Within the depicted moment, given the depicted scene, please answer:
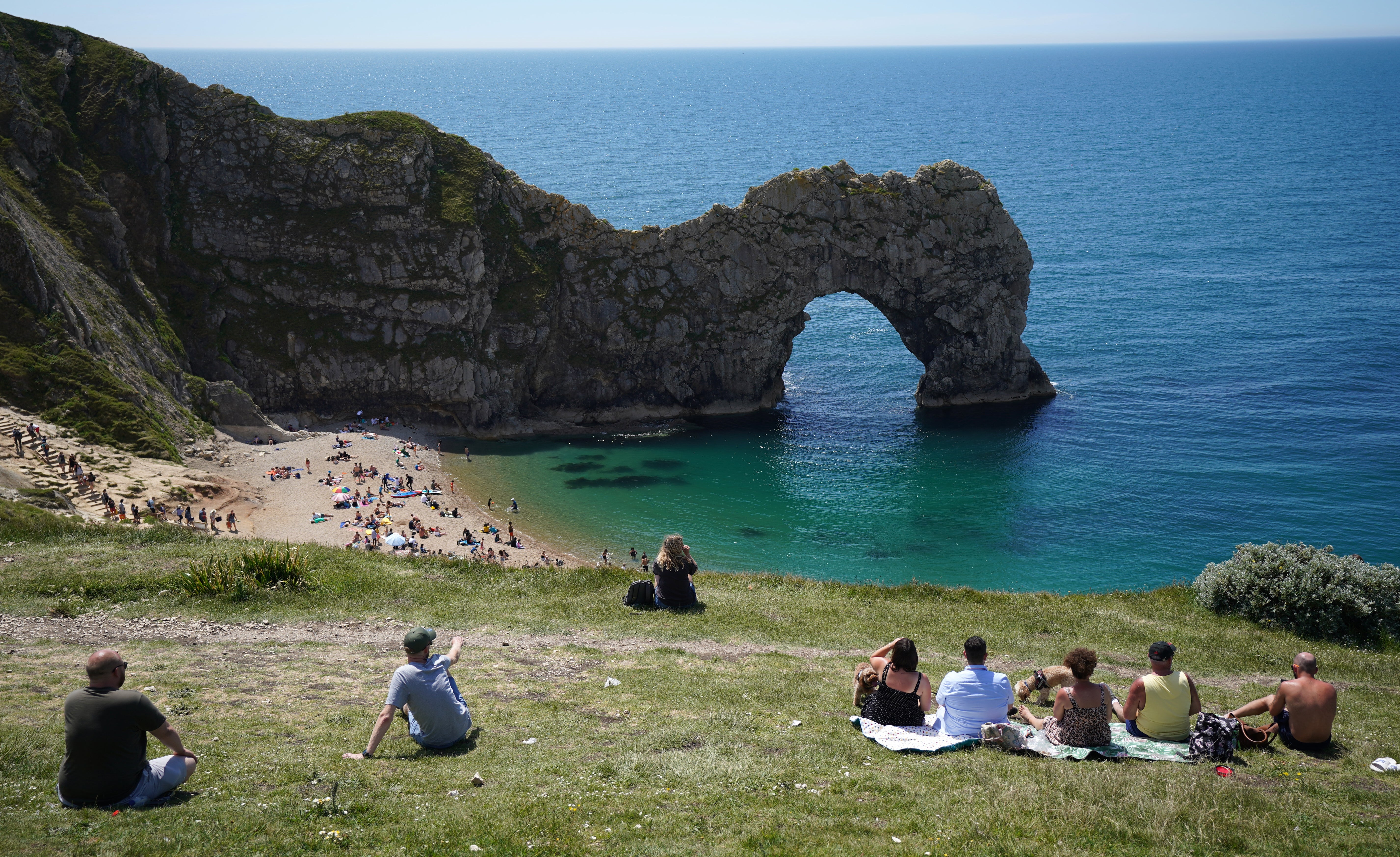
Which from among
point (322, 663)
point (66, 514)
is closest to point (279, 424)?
point (66, 514)

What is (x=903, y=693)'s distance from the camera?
544 inches

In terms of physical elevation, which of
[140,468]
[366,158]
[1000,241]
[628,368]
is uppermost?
[366,158]

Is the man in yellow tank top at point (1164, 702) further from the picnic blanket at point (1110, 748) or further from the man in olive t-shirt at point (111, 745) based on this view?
the man in olive t-shirt at point (111, 745)

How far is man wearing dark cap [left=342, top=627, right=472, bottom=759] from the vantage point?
1212 cm

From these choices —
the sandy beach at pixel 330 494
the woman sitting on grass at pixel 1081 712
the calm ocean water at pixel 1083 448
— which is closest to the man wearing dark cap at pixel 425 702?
the woman sitting on grass at pixel 1081 712

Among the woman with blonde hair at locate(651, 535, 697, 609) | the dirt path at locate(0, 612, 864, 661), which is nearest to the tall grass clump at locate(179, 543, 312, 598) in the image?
the dirt path at locate(0, 612, 864, 661)

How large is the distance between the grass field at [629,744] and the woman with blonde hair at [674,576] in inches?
26.9

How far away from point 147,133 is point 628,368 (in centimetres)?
3689

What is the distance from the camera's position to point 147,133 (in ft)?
205

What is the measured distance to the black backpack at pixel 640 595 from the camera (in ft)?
73.6

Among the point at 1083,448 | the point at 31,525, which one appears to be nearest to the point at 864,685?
the point at 31,525

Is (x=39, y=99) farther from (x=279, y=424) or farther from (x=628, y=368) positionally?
(x=628, y=368)

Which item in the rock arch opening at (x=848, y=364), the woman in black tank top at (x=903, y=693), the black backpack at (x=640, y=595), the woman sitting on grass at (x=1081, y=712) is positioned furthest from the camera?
the rock arch opening at (x=848, y=364)

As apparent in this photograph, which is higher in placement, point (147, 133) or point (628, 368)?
point (147, 133)
